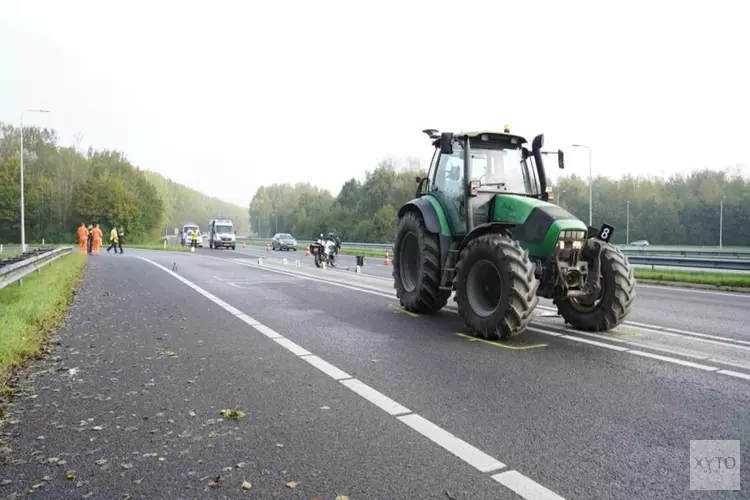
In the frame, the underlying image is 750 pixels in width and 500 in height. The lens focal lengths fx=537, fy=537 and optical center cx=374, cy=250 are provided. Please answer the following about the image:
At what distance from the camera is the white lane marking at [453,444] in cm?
326

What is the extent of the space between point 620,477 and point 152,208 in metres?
85.1

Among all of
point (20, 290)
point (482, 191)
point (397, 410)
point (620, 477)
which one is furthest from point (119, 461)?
point (20, 290)

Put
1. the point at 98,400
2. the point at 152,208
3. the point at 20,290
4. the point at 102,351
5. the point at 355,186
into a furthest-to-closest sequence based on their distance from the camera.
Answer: the point at 355,186 → the point at 152,208 → the point at 20,290 → the point at 102,351 → the point at 98,400

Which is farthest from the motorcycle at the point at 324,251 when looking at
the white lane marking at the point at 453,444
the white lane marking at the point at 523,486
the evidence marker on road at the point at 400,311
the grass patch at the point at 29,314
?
the white lane marking at the point at 523,486

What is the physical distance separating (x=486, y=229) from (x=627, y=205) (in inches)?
3074

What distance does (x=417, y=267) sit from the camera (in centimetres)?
961

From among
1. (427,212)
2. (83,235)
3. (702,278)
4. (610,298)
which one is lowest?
(702,278)

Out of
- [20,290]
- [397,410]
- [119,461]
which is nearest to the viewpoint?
[119,461]

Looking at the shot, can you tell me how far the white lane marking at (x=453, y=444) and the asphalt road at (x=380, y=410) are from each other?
0.02 metres

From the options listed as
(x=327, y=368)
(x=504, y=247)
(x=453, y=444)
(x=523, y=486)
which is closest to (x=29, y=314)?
(x=327, y=368)

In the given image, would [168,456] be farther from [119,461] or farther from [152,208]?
[152,208]

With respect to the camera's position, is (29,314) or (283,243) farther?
(283,243)

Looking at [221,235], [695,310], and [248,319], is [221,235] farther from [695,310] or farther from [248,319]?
[695,310]

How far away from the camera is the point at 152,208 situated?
3164 inches
